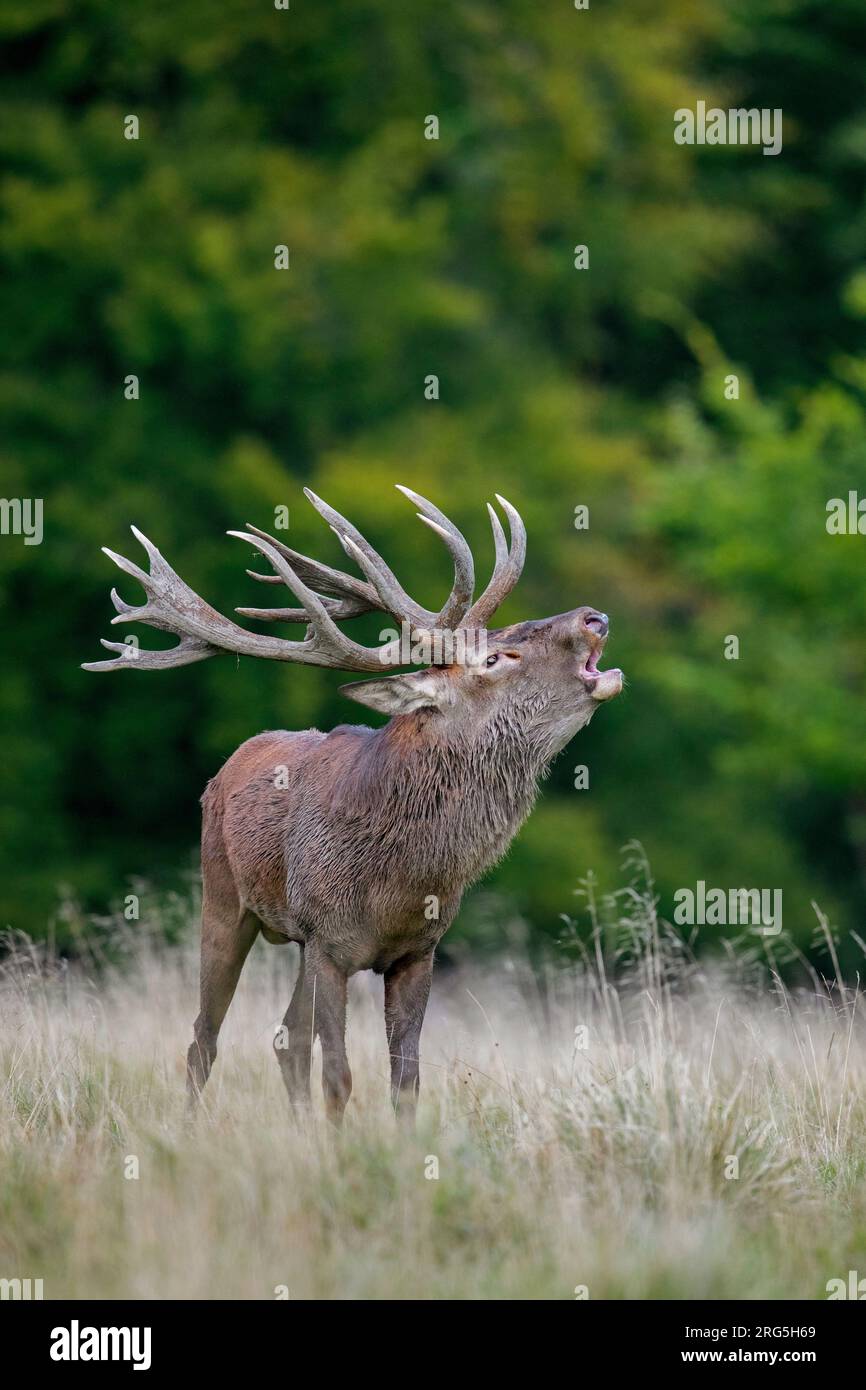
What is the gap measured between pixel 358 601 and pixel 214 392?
45.0 feet

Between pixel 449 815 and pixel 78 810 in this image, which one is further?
pixel 78 810

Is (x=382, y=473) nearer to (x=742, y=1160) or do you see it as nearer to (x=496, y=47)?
(x=496, y=47)

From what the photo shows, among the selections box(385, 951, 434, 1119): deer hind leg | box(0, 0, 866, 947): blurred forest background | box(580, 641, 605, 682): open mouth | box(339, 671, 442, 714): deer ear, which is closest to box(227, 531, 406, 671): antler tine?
box(339, 671, 442, 714): deer ear

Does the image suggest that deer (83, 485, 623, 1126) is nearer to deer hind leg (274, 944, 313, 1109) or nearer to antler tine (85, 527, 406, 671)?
antler tine (85, 527, 406, 671)

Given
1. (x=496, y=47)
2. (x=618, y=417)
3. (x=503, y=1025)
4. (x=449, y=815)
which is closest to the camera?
(x=449, y=815)

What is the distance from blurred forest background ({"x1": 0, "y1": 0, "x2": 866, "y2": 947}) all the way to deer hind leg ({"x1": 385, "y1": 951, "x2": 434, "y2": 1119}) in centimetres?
1122

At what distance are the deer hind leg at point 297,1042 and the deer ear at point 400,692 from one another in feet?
3.75

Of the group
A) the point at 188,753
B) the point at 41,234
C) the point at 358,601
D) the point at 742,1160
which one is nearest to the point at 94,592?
the point at 188,753

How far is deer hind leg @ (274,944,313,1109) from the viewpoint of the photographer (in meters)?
6.87

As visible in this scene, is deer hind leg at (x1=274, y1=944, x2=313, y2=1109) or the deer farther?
deer hind leg at (x1=274, y1=944, x2=313, y2=1109)

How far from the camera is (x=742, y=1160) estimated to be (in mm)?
5500

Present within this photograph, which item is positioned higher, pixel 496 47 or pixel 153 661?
pixel 496 47

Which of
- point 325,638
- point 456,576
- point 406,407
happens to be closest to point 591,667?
point 456,576

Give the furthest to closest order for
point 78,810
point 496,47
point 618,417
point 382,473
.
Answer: point 618,417 < point 496,47 < point 78,810 < point 382,473
